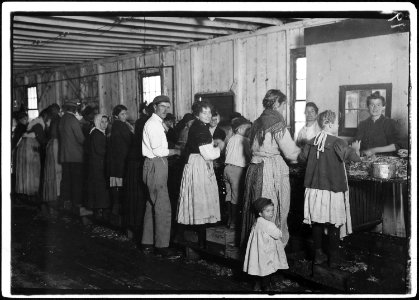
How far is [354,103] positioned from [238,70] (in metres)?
3.00

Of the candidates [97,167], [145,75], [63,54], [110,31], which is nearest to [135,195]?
[97,167]

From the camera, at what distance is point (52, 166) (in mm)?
8039

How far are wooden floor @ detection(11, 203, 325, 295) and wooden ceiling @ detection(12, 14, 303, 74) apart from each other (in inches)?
122

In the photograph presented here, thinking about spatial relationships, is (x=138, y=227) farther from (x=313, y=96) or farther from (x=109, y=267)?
(x=313, y=96)

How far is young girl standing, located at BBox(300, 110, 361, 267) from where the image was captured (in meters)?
4.57

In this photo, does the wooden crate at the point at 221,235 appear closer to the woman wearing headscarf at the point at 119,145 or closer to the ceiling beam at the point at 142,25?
the woman wearing headscarf at the point at 119,145

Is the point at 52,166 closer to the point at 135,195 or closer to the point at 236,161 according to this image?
the point at 135,195

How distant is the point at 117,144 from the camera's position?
22.2ft

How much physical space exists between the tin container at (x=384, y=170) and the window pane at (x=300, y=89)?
3.25 meters

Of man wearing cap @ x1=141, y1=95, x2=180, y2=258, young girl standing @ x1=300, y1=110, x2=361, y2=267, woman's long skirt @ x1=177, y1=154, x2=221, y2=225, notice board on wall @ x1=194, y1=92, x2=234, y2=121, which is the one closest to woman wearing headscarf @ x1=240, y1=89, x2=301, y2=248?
Result: young girl standing @ x1=300, y1=110, x2=361, y2=267

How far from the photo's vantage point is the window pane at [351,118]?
668cm

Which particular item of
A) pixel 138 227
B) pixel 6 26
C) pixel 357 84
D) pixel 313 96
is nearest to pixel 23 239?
pixel 138 227

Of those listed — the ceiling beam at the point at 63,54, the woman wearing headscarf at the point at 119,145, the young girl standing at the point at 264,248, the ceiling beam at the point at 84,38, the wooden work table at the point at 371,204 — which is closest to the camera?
the young girl standing at the point at 264,248

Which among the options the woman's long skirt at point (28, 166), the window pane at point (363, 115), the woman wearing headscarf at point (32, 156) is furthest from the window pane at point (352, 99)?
the woman's long skirt at point (28, 166)
